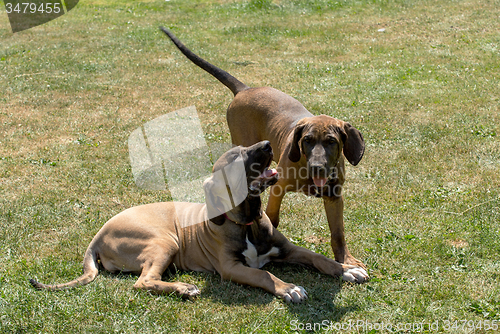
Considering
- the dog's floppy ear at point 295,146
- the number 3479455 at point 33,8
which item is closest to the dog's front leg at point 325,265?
the dog's floppy ear at point 295,146

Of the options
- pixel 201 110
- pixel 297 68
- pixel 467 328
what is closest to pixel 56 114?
pixel 201 110

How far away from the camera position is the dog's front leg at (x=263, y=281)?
12.1 feet

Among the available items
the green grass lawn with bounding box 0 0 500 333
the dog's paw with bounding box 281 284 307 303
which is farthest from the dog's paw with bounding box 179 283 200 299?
the dog's paw with bounding box 281 284 307 303

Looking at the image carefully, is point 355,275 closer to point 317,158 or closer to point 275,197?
point 317,158

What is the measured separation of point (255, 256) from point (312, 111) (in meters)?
4.51

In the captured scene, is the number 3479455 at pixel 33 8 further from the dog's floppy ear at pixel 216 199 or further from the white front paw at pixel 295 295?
the white front paw at pixel 295 295

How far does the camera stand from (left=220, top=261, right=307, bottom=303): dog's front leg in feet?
12.1

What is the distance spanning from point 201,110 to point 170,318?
220 inches

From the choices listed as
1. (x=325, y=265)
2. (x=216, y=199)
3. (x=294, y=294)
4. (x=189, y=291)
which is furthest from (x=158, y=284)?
(x=325, y=265)

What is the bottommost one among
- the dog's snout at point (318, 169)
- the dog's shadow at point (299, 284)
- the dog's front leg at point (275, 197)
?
the dog's shadow at point (299, 284)

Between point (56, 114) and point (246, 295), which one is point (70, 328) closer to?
point (246, 295)

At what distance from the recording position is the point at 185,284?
154 inches

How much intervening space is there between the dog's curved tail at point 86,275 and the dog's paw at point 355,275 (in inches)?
85.1

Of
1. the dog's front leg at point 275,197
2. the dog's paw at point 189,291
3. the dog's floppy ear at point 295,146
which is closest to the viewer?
the dog's paw at point 189,291
